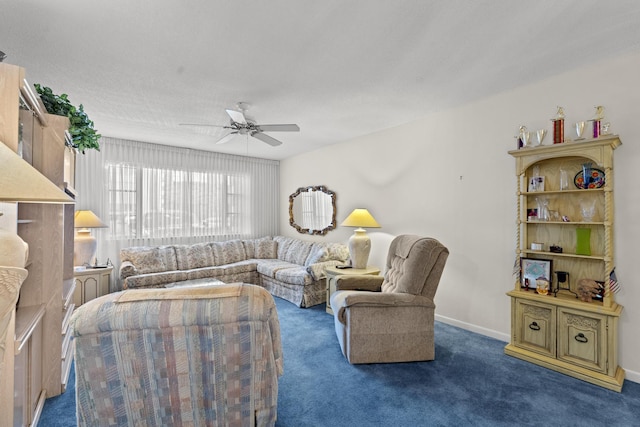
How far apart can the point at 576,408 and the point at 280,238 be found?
15.5 ft

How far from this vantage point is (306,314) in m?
4.08

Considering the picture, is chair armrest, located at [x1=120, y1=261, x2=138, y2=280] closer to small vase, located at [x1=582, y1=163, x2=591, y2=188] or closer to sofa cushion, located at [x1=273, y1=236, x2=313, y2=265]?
sofa cushion, located at [x1=273, y1=236, x2=313, y2=265]

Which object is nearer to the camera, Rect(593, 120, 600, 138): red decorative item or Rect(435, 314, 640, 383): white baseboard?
Rect(593, 120, 600, 138): red decorative item

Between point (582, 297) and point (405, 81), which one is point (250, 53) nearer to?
point (405, 81)

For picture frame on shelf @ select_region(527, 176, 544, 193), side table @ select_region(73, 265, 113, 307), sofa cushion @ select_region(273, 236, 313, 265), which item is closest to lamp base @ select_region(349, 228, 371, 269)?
sofa cushion @ select_region(273, 236, 313, 265)

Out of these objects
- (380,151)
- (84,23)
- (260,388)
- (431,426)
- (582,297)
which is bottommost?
(431,426)

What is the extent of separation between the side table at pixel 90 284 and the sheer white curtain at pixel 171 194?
769 mm

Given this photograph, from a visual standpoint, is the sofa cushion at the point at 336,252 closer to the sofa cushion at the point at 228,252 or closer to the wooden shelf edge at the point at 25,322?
the sofa cushion at the point at 228,252

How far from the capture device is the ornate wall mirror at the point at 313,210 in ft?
17.6

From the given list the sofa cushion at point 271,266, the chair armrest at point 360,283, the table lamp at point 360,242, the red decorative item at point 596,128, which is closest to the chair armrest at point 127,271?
the sofa cushion at point 271,266

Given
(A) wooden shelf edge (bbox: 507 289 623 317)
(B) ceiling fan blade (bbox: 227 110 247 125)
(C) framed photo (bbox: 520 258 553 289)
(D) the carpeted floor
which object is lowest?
(D) the carpeted floor

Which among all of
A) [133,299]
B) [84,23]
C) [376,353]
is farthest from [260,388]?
[84,23]

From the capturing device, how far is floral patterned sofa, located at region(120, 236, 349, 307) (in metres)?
4.43

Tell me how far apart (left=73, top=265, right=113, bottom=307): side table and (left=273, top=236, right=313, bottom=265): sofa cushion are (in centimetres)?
262
